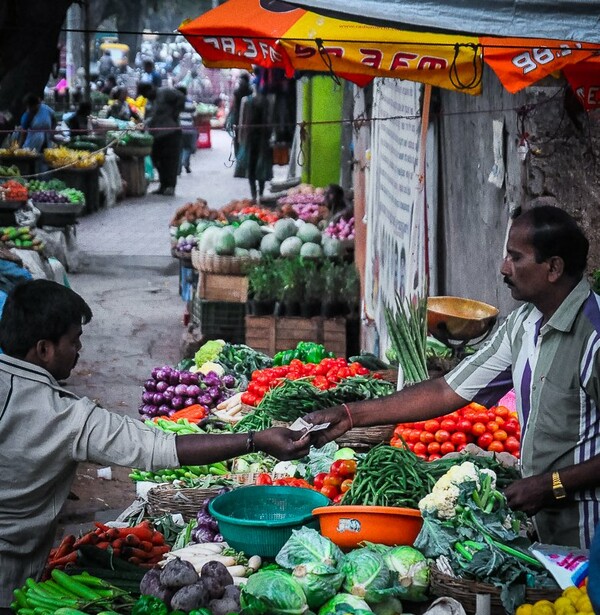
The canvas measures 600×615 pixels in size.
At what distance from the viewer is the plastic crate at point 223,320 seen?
10727 mm

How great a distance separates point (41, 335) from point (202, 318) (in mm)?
7310

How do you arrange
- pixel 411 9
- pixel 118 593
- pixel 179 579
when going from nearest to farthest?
pixel 179 579
pixel 118 593
pixel 411 9

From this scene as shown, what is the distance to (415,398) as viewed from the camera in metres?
4.18

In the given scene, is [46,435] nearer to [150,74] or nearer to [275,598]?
[275,598]

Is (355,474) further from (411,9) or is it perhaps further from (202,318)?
(202,318)

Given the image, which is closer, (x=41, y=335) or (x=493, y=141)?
(x=41, y=335)

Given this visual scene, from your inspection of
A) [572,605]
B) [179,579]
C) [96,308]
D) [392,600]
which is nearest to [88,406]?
[179,579]

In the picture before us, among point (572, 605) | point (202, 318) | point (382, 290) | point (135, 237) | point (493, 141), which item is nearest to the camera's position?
point (572, 605)

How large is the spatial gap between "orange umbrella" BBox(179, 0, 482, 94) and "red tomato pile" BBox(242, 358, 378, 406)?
1929 mm

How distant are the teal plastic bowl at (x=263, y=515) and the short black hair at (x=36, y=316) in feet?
3.14

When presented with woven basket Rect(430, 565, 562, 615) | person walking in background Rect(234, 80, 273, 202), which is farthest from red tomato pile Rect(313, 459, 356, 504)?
person walking in background Rect(234, 80, 273, 202)

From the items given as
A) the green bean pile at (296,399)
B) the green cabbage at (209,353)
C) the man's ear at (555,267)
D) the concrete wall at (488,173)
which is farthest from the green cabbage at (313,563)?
the green cabbage at (209,353)

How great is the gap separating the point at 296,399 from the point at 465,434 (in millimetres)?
1226

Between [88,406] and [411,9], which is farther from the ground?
[411,9]
